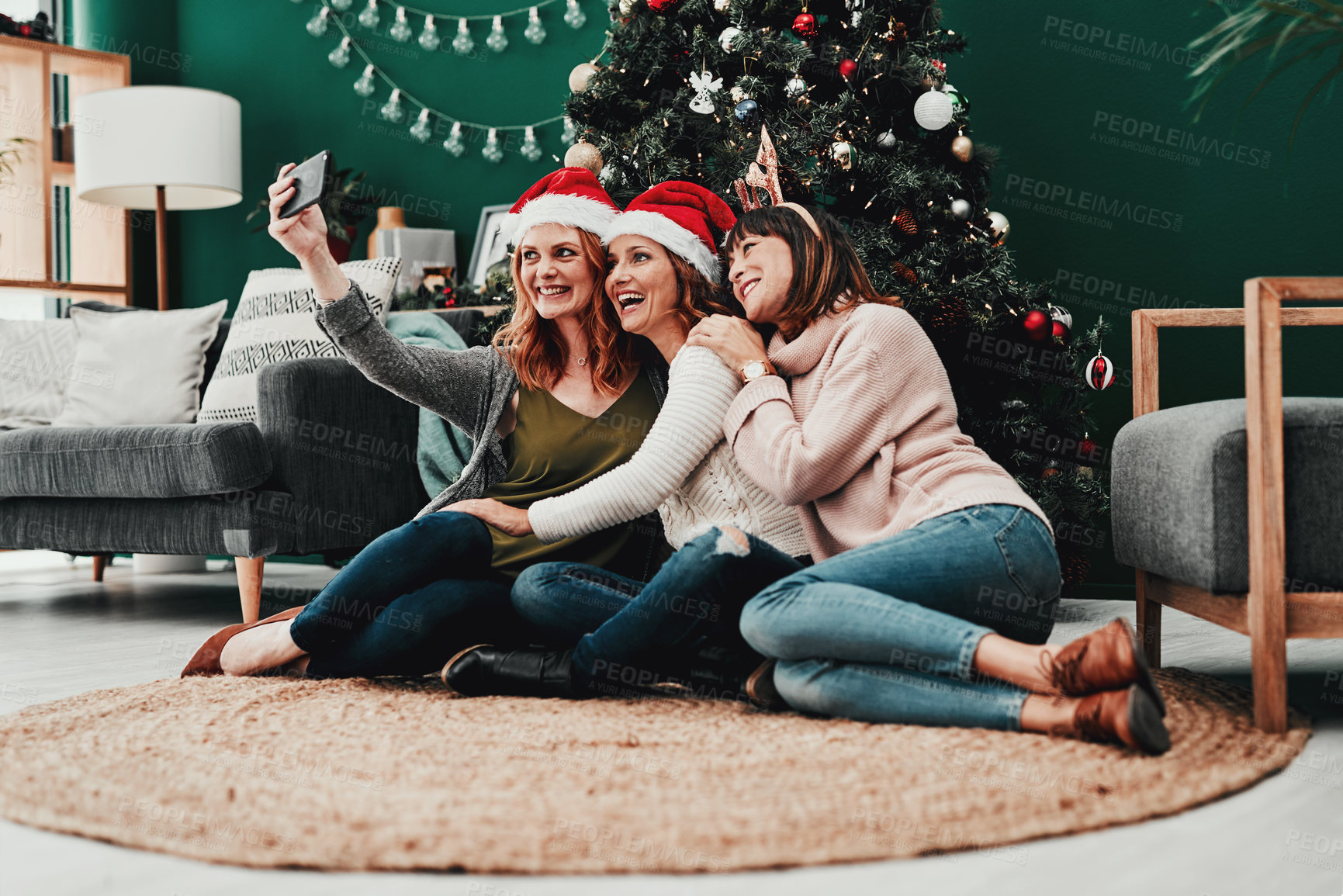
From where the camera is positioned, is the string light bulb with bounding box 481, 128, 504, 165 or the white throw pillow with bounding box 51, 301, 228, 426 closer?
the white throw pillow with bounding box 51, 301, 228, 426

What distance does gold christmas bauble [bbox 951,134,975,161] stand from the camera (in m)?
2.39

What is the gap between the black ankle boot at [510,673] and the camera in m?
1.43

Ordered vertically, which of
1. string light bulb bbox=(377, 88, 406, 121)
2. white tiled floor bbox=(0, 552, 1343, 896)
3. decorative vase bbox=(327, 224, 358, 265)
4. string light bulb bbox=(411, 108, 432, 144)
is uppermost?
string light bulb bbox=(377, 88, 406, 121)

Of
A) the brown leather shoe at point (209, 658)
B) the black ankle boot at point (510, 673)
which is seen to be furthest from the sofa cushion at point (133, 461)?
the black ankle boot at point (510, 673)

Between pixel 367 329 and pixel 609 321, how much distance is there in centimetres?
35

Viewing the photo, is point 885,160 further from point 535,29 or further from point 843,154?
point 535,29

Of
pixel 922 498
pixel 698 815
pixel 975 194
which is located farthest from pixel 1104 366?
pixel 698 815

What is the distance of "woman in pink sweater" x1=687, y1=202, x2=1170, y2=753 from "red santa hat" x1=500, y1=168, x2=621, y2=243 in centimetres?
23

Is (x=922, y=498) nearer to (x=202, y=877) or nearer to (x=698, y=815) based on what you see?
(x=698, y=815)

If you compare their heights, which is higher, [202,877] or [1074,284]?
[1074,284]

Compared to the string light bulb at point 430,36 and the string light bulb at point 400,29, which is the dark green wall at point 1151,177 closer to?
the string light bulb at point 430,36

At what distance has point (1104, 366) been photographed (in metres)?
2.33

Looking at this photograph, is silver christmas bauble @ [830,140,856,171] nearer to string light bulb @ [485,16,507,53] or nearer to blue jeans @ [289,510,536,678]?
blue jeans @ [289,510,536,678]

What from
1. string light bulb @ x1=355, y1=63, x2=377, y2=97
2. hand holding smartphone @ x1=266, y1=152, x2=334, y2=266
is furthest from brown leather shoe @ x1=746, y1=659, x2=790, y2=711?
string light bulb @ x1=355, y1=63, x2=377, y2=97
